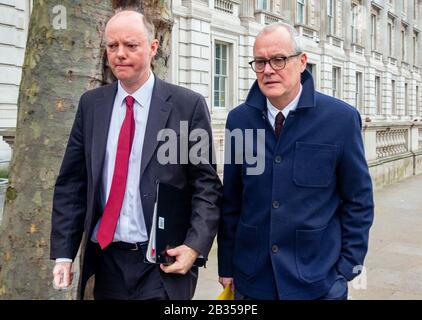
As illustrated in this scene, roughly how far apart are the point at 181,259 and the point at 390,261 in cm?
498

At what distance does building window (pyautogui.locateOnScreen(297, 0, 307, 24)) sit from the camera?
89.1ft

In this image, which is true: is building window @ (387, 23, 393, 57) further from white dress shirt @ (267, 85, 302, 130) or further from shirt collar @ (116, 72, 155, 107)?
shirt collar @ (116, 72, 155, 107)

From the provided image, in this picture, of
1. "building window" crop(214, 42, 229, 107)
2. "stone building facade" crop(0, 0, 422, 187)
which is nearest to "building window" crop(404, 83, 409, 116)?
"stone building facade" crop(0, 0, 422, 187)

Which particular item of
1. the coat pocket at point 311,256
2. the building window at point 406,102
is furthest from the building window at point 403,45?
the coat pocket at point 311,256

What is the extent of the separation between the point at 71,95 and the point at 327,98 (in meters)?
1.71

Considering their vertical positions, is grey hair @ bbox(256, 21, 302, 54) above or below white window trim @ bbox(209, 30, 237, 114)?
below

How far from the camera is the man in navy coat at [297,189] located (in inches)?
96.0

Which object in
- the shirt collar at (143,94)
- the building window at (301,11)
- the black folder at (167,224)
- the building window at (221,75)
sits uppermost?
the building window at (301,11)

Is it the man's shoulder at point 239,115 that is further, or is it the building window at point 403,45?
the building window at point 403,45

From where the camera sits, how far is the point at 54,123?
3383 mm

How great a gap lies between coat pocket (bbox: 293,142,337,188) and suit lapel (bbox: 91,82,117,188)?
3.07 ft

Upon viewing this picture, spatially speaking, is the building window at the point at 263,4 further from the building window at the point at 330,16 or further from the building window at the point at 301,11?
the building window at the point at 330,16

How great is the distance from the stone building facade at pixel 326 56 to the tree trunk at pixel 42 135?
610cm

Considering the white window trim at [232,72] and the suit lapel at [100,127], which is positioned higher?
the white window trim at [232,72]
